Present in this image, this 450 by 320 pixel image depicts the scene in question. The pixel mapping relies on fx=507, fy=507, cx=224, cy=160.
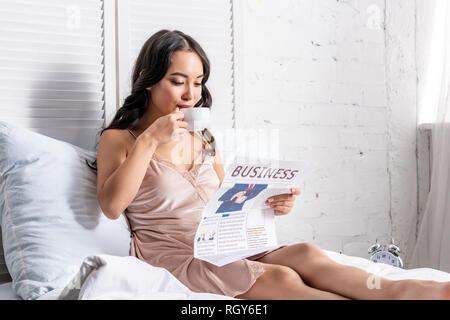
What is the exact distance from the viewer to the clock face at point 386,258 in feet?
5.48

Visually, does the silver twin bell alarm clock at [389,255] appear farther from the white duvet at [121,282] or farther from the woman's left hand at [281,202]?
the white duvet at [121,282]

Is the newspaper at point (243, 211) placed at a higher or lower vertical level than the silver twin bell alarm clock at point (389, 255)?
higher

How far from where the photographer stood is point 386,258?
1699 mm

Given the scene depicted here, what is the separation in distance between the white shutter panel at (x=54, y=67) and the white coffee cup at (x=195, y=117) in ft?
1.42

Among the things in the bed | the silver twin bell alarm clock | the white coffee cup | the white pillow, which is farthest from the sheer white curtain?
Answer: the white pillow

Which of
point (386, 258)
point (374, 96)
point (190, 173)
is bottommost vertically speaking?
point (386, 258)

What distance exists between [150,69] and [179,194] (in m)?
0.36

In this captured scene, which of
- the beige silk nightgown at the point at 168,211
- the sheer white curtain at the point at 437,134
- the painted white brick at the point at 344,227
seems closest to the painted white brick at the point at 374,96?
the sheer white curtain at the point at 437,134

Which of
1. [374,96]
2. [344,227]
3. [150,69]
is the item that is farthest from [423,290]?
[374,96]

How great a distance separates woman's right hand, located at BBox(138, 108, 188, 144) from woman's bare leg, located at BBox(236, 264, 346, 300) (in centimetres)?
38

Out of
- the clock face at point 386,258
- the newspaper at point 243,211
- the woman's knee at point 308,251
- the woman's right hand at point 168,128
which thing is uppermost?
the woman's right hand at point 168,128

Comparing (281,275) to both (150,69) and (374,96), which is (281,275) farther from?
(374,96)

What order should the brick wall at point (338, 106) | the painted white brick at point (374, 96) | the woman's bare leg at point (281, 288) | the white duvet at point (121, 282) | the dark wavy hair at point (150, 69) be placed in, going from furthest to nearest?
the painted white brick at point (374, 96) < the brick wall at point (338, 106) < the dark wavy hair at point (150, 69) < the woman's bare leg at point (281, 288) < the white duvet at point (121, 282)
